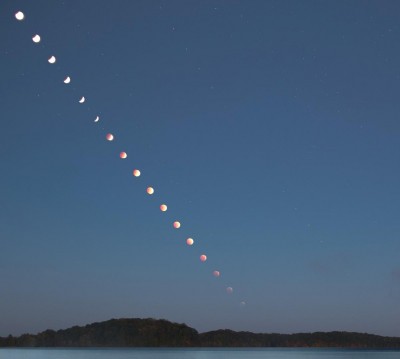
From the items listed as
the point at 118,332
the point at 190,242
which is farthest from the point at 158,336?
the point at 190,242

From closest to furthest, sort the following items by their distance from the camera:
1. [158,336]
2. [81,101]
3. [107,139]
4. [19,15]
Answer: [19,15], [81,101], [107,139], [158,336]

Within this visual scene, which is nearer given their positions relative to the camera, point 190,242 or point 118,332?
point 190,242

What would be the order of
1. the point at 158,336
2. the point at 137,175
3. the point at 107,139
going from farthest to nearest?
the point at 158,336, the point at 137,175, the point at 107,139

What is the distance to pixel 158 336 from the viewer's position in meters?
190

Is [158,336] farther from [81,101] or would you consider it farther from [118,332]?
[81,101]

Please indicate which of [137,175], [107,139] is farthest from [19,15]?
A: [137,175]

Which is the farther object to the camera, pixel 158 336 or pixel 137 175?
pixel 158 336

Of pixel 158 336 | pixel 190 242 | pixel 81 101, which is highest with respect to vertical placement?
pixel 158 336

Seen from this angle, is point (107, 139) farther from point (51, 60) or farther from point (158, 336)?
point (158, 336)

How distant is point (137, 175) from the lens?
1630cm

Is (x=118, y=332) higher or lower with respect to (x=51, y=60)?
higher

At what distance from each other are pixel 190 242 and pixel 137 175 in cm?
236

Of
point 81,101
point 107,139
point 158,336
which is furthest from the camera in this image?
point 158,336

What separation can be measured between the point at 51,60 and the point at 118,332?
19491 cm
